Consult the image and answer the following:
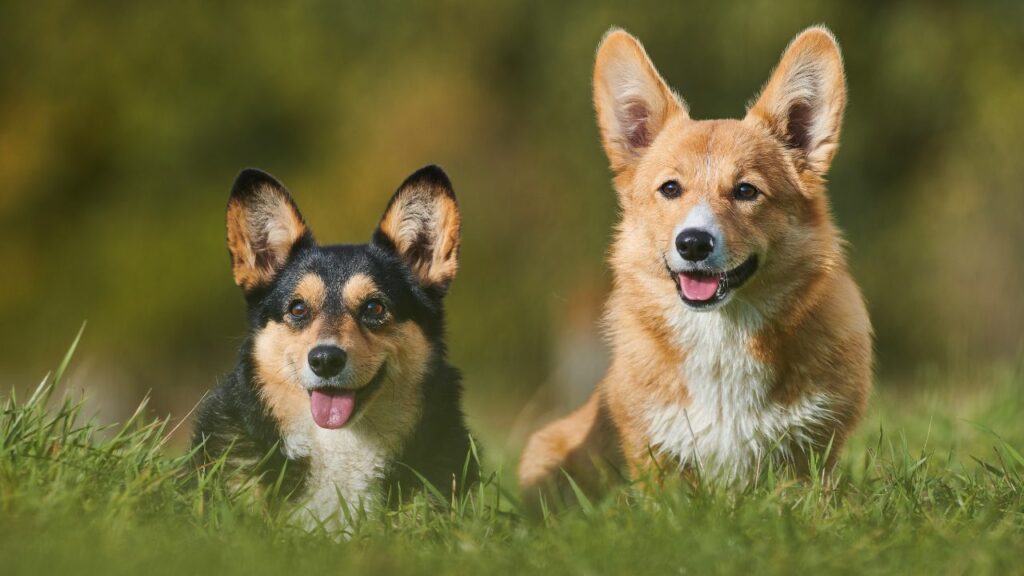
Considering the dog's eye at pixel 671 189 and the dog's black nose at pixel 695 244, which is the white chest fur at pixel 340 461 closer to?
the dog's black nose at pixel 695 244

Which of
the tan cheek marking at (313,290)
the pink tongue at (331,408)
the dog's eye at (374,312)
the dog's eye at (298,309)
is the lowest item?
the pink tongue at (331,408)

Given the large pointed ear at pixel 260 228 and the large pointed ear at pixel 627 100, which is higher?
the large pointed ear at pixel 627 100

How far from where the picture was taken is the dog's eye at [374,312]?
436 centimetres

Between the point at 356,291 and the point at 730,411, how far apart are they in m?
1.42

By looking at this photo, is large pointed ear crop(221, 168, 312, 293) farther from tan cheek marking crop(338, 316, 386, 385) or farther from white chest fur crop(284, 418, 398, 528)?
white chest fur crop(284, 418, 398, 528)

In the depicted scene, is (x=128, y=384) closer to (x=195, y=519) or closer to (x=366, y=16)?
(x=366, y=16)

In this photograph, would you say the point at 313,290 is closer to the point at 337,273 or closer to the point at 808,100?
the point at 337,273

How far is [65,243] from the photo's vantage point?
1093 centimetres

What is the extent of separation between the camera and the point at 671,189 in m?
4.68

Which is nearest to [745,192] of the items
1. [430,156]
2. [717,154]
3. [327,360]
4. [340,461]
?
[717,154]

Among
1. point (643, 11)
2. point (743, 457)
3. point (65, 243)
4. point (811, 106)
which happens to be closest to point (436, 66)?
point (643, 11)

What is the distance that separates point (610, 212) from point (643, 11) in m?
1.61

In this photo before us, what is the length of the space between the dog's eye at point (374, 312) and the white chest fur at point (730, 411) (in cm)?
104

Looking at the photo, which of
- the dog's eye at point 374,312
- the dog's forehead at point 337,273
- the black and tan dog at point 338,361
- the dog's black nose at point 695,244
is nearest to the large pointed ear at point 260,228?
the black and tan dog at point 338,361
